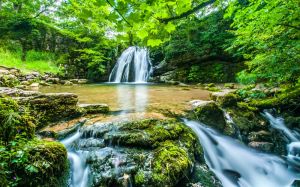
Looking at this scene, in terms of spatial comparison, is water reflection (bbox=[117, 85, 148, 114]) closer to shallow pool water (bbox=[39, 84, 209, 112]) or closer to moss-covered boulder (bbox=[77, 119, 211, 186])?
shallow pool water (bbox=[39, 84, 209, 112])

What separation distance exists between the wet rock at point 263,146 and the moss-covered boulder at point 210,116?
0.72m

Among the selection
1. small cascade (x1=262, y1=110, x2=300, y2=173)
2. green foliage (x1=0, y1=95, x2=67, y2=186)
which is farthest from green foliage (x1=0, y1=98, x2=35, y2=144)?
small cascade (x1=262, y1=110, x2=300, y2=173)

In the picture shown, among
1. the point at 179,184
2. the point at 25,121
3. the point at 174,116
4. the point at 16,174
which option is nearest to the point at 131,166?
the point at 179,184

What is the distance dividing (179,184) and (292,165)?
2683 mm

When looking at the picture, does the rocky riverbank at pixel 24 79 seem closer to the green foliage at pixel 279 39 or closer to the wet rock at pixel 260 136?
the wet rock at pixel 260 136

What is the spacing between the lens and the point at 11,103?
3143 mm

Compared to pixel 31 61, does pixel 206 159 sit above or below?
below

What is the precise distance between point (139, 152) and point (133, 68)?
15.4 meters

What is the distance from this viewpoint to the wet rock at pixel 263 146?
15.0ft

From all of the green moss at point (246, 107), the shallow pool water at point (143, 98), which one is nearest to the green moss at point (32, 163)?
the shallow pool water at point (143, 98)

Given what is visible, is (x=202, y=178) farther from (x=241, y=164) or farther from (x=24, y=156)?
(x=24, y=156)

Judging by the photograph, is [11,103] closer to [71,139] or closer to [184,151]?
[71,139]

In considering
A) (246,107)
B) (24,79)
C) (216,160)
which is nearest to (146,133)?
(216,160)

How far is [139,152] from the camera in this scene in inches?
130
